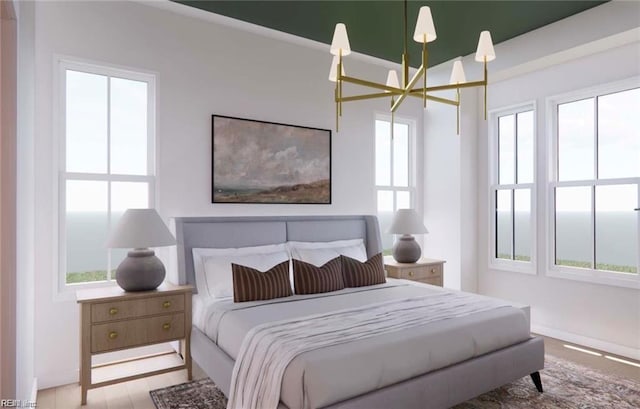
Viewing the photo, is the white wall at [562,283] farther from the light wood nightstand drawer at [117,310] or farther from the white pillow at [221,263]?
the light wood nightstand drawer at [117,310]

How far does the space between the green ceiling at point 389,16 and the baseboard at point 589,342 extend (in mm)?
3098

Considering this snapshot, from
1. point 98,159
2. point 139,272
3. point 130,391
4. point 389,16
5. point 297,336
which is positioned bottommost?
point 130,391

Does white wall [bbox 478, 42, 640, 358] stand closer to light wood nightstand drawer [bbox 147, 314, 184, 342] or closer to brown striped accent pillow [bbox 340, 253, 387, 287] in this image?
brown striped accent pillow [bbox 340, 253, 387, 287]

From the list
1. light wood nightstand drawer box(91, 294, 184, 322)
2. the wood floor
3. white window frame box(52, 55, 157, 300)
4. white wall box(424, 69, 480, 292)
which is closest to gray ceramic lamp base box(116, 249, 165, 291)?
light wood nightstand drawer box(91, 294, 184, 322)

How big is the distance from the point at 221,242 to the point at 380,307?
5.21 feet

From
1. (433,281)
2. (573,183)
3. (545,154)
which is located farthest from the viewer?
(433,281)

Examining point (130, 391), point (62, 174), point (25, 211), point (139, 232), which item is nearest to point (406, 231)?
point (139, 232)

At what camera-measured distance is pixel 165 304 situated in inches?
115

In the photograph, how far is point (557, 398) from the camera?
8.92 feet

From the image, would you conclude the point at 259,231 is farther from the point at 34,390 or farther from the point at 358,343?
the point at 34,390

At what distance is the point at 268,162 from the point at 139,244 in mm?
1540

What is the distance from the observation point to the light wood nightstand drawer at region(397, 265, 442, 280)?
421cm

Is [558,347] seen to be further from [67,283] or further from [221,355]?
[67,283]

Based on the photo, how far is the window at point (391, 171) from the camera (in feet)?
16.1
